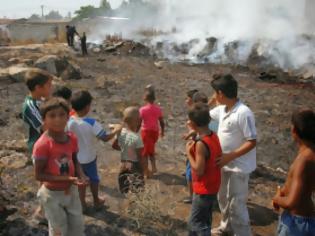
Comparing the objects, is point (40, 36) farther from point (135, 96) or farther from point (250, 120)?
point (250, 120)

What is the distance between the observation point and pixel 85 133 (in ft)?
13.7

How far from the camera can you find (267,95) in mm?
12617

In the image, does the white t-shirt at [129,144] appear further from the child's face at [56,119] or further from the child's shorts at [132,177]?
the child's face at [56,119]

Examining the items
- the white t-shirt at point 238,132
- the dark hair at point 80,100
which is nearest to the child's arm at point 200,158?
the white t-shirt at point 238,132

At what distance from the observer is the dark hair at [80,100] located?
13.4 ft

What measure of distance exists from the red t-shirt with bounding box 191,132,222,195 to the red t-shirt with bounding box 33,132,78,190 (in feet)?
3.38

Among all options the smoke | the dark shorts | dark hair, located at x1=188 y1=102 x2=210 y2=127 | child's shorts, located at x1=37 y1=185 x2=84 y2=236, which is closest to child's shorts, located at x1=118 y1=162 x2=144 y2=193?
the dark shorts

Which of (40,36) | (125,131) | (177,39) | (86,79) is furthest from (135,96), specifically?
(40,36)

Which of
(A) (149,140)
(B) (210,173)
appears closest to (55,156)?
(B) (210,173)

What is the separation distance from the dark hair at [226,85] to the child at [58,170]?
4.52 feet

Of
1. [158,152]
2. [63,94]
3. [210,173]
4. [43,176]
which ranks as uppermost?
[63,94]

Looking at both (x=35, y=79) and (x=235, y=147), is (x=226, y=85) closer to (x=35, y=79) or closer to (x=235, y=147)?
(x=235, y=147)

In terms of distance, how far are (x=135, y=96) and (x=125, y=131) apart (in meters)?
7.77

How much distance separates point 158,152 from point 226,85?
11.6 feet
